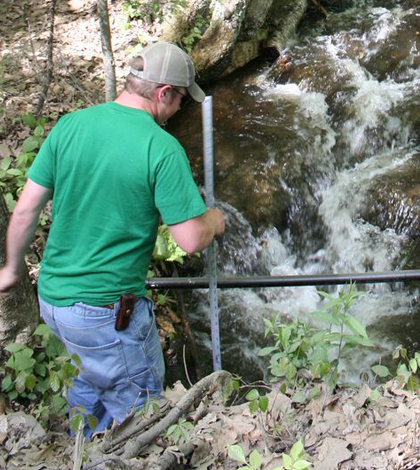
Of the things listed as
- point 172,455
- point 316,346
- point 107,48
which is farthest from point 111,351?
point 107,48

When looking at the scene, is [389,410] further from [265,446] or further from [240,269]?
[240,269]

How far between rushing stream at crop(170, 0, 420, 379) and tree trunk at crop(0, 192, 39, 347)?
199cm

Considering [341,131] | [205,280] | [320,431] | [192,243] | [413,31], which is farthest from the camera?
[413,31]

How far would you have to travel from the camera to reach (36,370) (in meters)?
3.45

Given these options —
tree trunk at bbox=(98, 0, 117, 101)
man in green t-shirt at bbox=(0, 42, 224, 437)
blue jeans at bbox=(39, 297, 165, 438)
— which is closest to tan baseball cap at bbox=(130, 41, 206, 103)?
man in green t-shirt at bbox=(0, 42, 224, 437)

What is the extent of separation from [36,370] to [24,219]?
1185 millimetres

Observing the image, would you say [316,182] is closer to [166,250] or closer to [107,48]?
[166,250]

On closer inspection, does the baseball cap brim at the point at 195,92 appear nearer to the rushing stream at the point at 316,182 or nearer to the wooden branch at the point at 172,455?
the wooden branch at the point at 172,455

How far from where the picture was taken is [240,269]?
6090mm

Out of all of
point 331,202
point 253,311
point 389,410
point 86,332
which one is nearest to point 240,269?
point 253,311

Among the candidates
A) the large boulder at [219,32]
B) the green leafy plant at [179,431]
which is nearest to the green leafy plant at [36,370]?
the green leafy plant at [179,431]

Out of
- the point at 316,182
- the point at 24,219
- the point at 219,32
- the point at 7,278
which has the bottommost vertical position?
the point at 316,182

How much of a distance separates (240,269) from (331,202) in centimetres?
149

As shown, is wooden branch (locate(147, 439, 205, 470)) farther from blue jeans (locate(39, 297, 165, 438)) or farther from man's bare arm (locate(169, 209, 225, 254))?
man's bare arm (locate(169, 209, 225, 254))
